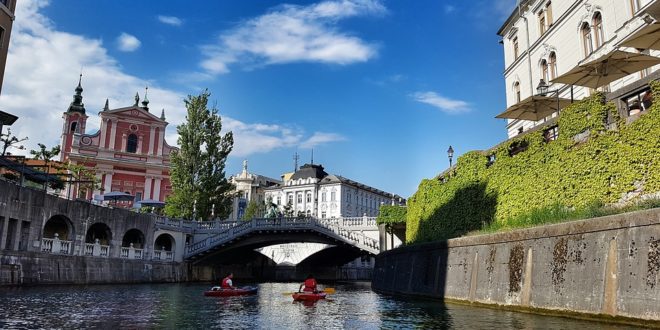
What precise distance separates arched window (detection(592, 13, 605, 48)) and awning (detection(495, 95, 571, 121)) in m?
5.03

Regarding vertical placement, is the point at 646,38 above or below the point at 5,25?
below

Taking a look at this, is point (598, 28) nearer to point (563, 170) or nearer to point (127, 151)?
point (563, 170)

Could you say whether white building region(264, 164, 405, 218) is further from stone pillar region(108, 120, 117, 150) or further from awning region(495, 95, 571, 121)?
awning region(495, 95, 571, 121)

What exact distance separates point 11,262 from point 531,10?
39.7 metres

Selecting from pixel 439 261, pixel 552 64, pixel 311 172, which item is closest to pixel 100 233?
pixel 439 261

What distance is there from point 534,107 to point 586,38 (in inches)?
330

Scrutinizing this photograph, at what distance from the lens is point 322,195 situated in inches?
4373

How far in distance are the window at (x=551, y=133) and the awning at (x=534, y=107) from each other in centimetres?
382

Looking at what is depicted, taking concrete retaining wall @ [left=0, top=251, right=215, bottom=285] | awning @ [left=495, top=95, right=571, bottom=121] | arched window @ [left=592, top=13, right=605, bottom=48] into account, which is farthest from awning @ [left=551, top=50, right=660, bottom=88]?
concrete retaining wall @ [left=0, top=251, right=215, bottom=285]

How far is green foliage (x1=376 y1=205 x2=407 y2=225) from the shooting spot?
148ft

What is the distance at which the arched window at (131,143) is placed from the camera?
2734 inches

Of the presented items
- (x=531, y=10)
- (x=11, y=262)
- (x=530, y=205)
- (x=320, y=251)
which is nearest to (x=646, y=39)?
(x=530, y=205)

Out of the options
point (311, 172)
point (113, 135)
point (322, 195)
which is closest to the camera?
point (113, 135)

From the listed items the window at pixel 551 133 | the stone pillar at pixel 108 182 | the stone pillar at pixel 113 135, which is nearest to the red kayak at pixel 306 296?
the window at pixel 551 133
